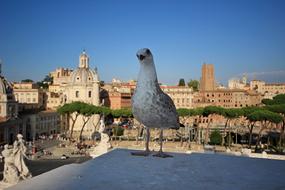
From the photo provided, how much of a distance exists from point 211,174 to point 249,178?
794 mm

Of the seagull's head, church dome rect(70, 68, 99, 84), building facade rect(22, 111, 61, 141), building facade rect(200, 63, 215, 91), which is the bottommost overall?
building facade rect(22, 111, 61, 141)

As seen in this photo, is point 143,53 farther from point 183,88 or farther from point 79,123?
point 183,88

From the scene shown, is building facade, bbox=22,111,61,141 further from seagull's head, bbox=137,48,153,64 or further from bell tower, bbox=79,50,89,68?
seagull's head, bbox=137,48,153,64

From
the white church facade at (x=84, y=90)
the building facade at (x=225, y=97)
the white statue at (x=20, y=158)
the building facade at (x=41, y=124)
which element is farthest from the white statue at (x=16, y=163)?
the building facade at (x=225, y=97)

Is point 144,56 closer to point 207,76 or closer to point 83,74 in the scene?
point 83,74

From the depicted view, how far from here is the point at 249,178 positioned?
24.9 ft

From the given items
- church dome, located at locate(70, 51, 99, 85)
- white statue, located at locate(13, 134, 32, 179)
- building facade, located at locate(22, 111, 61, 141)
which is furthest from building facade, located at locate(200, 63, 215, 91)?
white statue, located at locate(13, 134, 32, 179)

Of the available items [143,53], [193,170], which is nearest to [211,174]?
[193,170]

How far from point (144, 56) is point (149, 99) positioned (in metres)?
1.24

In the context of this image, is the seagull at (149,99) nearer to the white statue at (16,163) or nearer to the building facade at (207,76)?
the white statue at (16,163)

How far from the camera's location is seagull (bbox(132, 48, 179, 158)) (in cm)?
997

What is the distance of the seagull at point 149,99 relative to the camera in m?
9.97

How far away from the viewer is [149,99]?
9930 millimetres

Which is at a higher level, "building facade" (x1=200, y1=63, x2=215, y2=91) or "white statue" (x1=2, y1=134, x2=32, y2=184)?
"building facade" (x1=200, y1=63, x2=215, y2=91)
